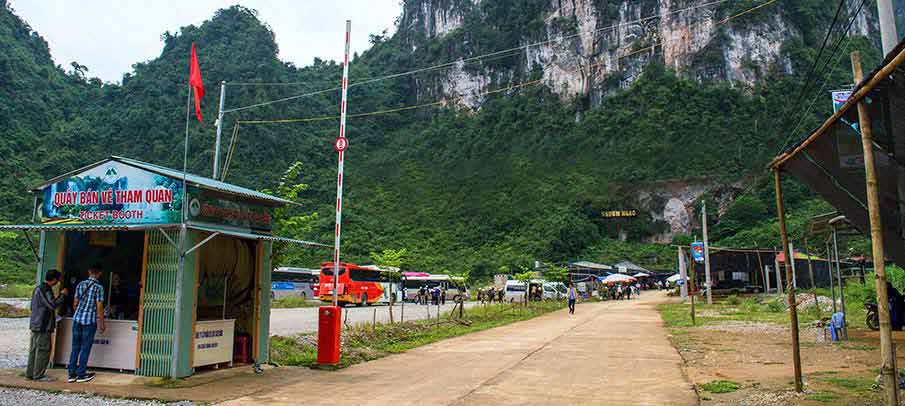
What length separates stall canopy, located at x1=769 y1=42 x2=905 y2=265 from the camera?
202 inches

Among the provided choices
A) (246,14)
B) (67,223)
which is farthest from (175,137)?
(67,223)

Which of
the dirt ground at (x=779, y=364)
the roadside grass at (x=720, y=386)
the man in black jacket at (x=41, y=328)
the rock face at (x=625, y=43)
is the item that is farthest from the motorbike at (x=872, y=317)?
the rock face at (x=625, y=43)

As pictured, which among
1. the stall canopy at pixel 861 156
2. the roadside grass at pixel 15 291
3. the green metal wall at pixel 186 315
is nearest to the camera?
the stall canopy at pixel 861 156

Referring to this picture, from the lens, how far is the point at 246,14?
335ft

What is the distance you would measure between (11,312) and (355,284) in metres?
16.6

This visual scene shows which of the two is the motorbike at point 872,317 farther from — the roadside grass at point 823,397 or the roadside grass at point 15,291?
the roadside grass at point 15,291

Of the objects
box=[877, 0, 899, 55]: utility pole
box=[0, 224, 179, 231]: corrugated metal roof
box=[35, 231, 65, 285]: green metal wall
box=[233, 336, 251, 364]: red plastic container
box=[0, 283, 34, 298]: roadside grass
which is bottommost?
box=[233, 336, 251, 364]: red plastic container

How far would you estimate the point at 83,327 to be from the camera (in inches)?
310

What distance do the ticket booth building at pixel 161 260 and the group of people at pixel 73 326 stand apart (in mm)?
554

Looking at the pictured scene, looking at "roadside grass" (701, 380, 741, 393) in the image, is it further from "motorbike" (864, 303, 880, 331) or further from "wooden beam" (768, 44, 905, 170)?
"motorbike" (864, 303, 880, 331)

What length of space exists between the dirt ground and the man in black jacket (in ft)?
27.3

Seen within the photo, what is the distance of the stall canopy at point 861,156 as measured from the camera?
5129mm

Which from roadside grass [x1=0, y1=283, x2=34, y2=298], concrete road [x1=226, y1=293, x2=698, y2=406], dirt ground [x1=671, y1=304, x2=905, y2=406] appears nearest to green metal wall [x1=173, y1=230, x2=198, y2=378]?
concrete road [x1=226, y1=293, x2=698, y2=406]

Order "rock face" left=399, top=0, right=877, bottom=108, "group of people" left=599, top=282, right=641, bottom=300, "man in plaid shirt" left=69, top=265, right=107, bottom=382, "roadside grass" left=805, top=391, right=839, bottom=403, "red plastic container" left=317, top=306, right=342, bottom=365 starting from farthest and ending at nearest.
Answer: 1. "rock face" left=399, top=0, right=877, bottom=108
2. "group of people" left=599, top=282, right=641, bottom=300
3. "red plastic container" left=317, top=306, right=342, bottom=365
4. "man in plaid shirt" left=69, top=265, right=107, bottom=382
5. "roadside grass" left=805, top=391, right=839, bottom=403
